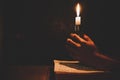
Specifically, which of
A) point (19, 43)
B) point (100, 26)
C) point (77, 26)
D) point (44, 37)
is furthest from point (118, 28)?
point (19, 43)

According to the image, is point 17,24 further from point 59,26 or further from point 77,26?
point 77,26

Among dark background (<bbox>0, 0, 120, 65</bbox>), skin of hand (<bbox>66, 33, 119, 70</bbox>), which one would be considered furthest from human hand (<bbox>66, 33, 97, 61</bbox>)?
dark background (<bbox>0, 0, 120, 65</bbox>)

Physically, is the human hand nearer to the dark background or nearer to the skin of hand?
the skin of hand

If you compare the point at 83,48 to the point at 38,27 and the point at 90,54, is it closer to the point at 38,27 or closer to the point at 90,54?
the point at 90,54

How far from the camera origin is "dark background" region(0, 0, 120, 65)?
4.57ft

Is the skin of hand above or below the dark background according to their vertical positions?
below

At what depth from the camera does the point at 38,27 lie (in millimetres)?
1416

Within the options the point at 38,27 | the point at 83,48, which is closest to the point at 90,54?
the point at 83,48

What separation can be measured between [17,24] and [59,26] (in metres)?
0.27

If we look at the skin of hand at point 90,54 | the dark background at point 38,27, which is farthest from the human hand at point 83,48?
the dark background at point 38,27

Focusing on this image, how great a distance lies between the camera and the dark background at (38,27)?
1.39 m

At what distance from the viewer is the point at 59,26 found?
140 cm

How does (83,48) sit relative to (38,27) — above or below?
below

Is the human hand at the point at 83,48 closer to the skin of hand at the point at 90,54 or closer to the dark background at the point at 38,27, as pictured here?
the skin of hand at the point at 90,54
